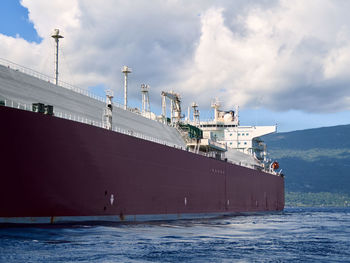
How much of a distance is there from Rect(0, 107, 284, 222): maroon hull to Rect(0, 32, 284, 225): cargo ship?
47 millimetres

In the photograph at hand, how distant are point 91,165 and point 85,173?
0.66 m

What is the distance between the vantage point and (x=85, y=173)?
26.1m

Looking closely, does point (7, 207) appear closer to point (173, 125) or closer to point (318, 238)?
point (318, 238)

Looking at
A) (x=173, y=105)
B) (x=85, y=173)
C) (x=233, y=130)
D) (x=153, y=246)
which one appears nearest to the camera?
(x=153, y=246)

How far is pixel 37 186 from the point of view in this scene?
23.2 meters

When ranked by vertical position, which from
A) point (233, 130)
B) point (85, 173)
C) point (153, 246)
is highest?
point (233, 130)

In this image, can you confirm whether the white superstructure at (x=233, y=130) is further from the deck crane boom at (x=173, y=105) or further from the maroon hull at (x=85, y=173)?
the maroon hull at (x=85, y=173)

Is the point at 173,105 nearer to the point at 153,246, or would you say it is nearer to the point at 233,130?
the point at 233,130

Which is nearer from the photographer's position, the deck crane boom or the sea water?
the sea water

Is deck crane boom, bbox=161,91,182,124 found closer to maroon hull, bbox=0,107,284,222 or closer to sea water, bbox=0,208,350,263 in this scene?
maroon hull, bbox=0,107,284,222

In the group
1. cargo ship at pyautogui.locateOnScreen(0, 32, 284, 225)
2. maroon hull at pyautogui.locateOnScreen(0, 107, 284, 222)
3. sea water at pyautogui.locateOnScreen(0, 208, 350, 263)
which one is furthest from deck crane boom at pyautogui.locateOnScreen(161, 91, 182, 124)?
sea water at pyautogui.locateOnScreen(0, 208, 350, 263)

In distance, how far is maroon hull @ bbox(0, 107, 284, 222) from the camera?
22.6 metres

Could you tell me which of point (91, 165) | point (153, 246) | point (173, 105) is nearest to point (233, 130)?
point (173, 105)

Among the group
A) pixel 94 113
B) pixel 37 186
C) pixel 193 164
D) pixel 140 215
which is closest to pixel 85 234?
pixel 37 186
